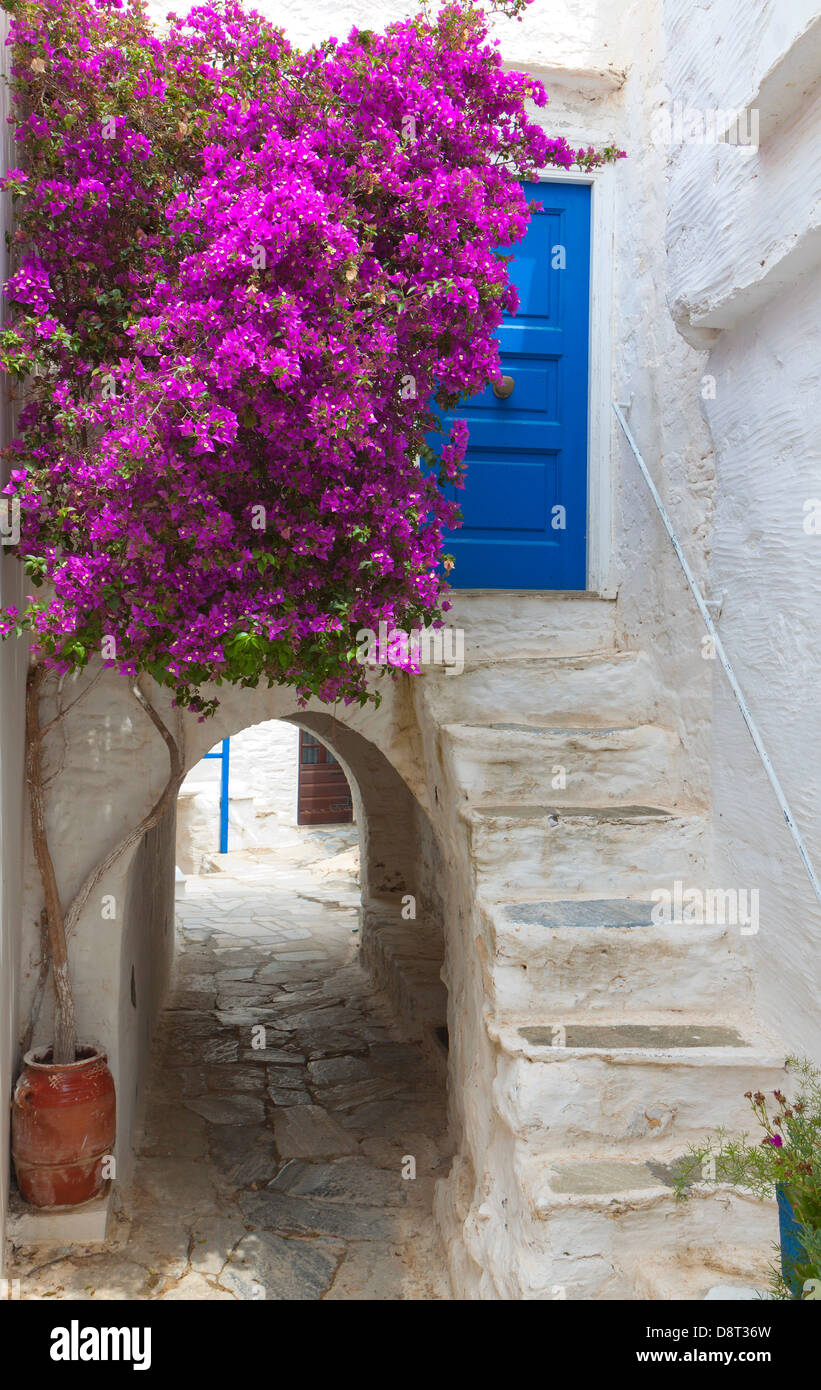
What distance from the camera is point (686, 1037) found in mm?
3006

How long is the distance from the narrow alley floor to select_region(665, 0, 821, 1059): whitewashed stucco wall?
6.05 feet

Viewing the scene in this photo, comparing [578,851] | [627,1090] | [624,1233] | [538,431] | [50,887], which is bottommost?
[624,1233]

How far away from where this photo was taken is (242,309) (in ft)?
9.36

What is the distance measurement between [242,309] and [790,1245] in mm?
2803

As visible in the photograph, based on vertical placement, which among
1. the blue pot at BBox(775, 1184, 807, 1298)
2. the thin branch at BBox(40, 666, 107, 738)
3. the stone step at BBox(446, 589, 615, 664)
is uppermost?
the stone step at BBox(446, 589, 615, 664)

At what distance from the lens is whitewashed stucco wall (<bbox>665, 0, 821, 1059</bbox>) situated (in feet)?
9.41

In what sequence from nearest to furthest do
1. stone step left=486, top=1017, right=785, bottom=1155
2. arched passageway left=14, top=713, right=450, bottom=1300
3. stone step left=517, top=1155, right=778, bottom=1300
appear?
1. stone step left=517, top=1155, right=778, bottom=1300
2. stone step left=486, top=1017, right=785, bottom=1155
3. arched passageway left=14, top=713, right=450, bottom=1300

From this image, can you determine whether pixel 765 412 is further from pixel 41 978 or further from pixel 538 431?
pixel 41 978

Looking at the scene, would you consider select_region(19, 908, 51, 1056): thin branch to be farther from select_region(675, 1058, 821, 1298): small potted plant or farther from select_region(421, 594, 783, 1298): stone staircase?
select_region(675, 1058, 821, 1298): small potted plant

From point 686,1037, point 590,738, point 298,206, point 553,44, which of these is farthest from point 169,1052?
point 553,44

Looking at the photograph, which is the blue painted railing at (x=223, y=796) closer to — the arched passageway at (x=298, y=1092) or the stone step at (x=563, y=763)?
the arched passageway at (x=298, y=1092)

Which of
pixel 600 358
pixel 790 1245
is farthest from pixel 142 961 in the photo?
pixel 600 358

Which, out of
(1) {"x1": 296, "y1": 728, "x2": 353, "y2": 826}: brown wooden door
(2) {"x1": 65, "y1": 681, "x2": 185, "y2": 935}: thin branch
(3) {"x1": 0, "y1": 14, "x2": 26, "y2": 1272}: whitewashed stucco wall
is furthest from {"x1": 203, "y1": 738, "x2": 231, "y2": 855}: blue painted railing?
(3) {"x1": 0, "y1": 14, "x2": 26, "y2": 1272}: whitewashed stucco wall

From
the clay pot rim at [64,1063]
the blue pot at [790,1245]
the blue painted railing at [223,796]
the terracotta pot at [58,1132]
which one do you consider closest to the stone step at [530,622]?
the clay pot rim at [64,1063]
